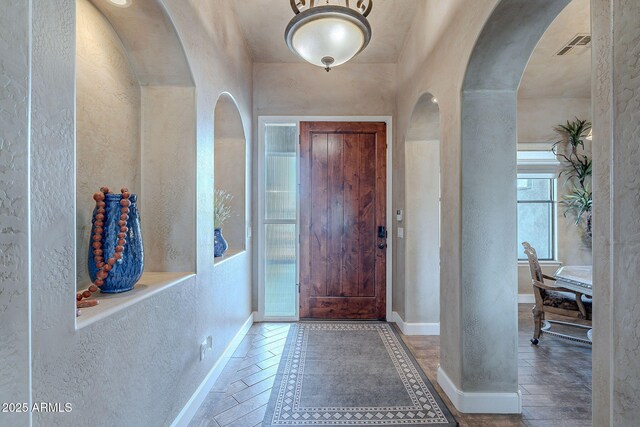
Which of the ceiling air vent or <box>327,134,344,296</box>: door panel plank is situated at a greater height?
the ceiling air vent

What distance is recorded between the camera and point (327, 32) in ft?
6.24

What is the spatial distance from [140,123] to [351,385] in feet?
7.56

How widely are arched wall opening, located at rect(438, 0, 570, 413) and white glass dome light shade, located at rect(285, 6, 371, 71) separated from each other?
78 centimetres

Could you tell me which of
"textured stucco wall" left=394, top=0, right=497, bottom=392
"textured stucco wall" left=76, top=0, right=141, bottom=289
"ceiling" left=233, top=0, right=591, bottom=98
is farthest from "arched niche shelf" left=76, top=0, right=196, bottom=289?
"textured stucco wall" left=394, top=0, right=497, bottom=392

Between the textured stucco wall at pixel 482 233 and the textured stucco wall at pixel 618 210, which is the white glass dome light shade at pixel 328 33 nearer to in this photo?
the textured stucco wall at pixel 482 233

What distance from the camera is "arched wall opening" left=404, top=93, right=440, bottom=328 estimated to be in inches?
141

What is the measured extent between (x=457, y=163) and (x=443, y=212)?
42cm

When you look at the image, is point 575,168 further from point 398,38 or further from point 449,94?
point 449,94

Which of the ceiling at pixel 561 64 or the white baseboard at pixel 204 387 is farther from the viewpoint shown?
the ceiling at pixel 561 64

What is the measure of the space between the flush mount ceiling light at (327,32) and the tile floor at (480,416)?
232cm

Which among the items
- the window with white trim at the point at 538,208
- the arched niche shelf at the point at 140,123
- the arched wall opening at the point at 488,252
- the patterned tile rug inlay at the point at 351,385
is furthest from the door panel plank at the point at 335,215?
the window with white trim at the point at 538,208

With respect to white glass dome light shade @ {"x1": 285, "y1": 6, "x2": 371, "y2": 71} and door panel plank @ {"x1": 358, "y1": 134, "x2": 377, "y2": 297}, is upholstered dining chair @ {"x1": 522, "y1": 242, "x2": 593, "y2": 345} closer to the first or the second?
door panel plank @ {"x1": 358, "y1": 134, "x2": 377, "y2": 297}

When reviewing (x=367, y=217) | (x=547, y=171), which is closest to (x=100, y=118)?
(x=367, y=217)

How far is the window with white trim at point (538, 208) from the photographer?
4934 mm
